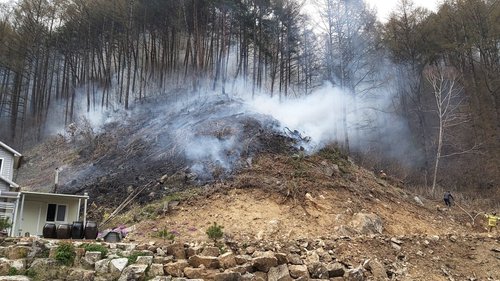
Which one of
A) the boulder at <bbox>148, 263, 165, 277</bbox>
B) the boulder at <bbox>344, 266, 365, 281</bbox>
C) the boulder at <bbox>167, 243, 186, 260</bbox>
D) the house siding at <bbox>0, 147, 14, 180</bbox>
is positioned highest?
the house siding at <bbox>0, 147, 14, 180</bbox>

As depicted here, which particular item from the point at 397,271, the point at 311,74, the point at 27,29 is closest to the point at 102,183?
the point at 397,271

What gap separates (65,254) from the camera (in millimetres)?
10203

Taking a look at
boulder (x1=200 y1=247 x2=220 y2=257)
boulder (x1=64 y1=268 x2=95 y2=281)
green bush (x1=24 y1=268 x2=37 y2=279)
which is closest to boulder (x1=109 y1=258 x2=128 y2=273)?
boulder (x1=64 y1=268 x2=95 y2=281)

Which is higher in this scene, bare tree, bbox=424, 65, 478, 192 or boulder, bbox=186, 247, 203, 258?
bare tree, bbox=424, 65, 478, 192

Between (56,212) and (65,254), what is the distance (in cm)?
905

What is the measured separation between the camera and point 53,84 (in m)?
38.5

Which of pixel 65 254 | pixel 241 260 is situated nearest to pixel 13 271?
pixel 65 254

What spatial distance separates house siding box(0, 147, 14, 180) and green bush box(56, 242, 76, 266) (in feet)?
31.7

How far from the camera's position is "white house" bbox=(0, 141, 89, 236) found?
1688cm

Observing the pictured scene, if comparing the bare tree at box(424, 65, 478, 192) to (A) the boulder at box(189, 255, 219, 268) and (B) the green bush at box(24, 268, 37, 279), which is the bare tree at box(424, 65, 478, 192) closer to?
(A) the boulder at box(189, 255, 219, 268)

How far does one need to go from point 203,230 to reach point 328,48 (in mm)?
17130

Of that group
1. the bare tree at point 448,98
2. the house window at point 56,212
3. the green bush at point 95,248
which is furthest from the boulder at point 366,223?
the bare tree at point 448,98

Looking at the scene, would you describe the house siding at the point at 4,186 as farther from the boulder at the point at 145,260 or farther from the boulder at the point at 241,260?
the boulder at the point at 241,260

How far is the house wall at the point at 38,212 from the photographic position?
17.7 m
